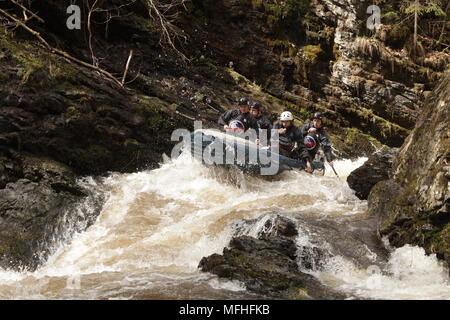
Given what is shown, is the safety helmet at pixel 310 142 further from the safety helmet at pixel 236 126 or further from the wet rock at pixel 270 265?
the wet rock at pixel 270 265

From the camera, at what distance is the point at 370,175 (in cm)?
835

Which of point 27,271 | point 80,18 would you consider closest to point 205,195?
point 27,271

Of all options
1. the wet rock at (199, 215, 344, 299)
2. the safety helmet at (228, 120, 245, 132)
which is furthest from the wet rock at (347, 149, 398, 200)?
the safety helmet at (228, 120, 245, 132)

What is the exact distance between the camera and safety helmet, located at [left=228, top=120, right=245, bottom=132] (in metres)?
10.6

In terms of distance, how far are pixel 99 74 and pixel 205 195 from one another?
3.45m

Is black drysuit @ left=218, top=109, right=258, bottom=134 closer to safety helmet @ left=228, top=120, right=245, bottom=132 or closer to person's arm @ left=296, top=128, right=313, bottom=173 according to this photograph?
safety helmet @ left=228, top=120, right=245, bottom=132

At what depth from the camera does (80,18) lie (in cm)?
1101

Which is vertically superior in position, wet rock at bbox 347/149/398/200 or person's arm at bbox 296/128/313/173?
A: person's arm at bbox 296/128/313/173

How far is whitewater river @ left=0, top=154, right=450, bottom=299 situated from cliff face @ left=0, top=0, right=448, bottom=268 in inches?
23.1

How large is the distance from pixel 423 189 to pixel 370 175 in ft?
7.63

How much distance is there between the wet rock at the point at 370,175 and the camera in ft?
27.0

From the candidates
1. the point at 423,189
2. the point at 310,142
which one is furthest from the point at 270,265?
the point at 310,142

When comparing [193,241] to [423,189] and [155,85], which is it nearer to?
[423,189]
